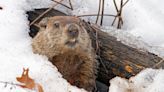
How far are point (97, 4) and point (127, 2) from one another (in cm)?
25

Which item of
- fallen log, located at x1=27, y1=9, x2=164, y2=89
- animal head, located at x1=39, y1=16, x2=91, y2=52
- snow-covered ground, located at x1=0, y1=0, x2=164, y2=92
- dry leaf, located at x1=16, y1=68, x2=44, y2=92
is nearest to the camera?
dry leaf, located at x1=16, y1=68, x2=44, y2=92

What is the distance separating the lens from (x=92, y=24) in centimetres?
345

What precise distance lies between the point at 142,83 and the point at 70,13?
3.54 ft

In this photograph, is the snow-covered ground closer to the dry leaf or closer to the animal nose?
the dry leaf

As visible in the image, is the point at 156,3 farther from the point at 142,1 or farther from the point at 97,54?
the point at 97,54

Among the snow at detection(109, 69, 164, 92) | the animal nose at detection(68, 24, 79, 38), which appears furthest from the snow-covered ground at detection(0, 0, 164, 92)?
the animal nose at detection(68, 24, 79, 38)

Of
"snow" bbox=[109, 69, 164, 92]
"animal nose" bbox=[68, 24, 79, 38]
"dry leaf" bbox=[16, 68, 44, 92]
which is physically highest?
"animal nose" bbox=[68, 24, 79, 38]

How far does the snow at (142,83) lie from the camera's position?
8.90 ft

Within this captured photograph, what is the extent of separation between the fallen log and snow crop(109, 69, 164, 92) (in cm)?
24

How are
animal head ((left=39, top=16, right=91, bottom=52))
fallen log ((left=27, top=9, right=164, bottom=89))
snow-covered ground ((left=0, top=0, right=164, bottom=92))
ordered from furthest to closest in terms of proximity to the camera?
1. fallen log ((left=27, top=9, right=164, bottom=89))
2. animal head ((left=39, top=16, right=91, bottom=52))
3. snow-covered ground ((left=0, top=0, right=164, bottom=92))

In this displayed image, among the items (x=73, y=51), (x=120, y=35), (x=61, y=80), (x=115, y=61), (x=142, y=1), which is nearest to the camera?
(x=61, y=80)

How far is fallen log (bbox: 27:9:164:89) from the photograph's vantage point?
312 cm

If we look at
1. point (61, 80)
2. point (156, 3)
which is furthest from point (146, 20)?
point (61, 80)

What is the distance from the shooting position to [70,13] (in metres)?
3.60
